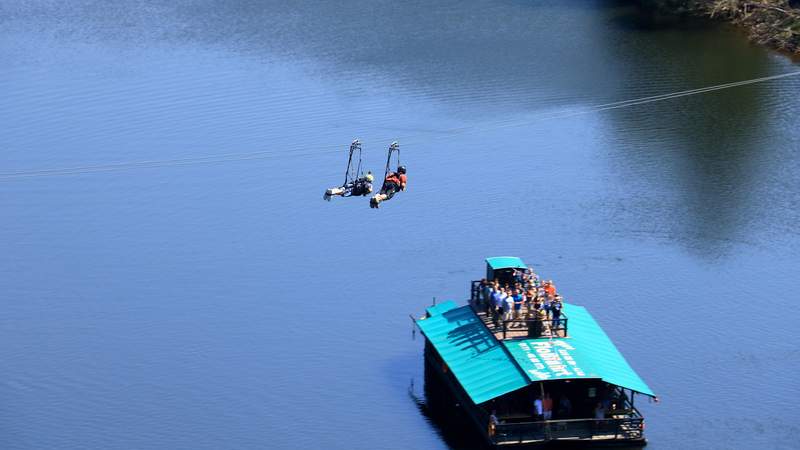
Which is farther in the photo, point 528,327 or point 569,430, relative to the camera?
point 528,327

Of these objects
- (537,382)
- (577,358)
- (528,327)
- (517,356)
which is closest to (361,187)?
(528,327)

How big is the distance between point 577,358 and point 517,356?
9.58 feet

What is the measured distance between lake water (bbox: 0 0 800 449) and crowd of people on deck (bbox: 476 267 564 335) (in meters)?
5.82

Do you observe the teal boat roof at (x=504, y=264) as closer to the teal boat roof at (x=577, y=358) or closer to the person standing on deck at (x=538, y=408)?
the teal boat roof at (x=577, y=358)

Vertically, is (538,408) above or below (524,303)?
below

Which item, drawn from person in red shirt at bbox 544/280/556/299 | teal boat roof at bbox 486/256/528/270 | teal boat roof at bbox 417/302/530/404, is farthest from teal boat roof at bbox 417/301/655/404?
teal boat roof at bbox 486/256/528/270

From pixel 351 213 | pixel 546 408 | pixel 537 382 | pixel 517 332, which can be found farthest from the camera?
pixel 351 213

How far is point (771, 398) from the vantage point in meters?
73.6

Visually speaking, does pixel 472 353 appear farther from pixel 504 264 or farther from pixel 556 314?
pixel 504 264

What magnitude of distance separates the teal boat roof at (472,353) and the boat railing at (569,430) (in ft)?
6.46

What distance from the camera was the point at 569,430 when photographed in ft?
227

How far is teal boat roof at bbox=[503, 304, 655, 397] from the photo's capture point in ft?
227

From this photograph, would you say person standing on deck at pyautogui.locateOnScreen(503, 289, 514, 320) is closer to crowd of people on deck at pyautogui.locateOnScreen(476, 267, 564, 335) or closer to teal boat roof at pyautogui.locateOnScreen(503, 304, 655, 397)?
crowd of people on deck at pyautogui.locateOnScreen(476, 267, 564, 335)

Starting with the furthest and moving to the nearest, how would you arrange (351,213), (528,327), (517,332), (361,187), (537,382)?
(351,213) → (517,332) → (528,327) → (361,187) → (537,382)
